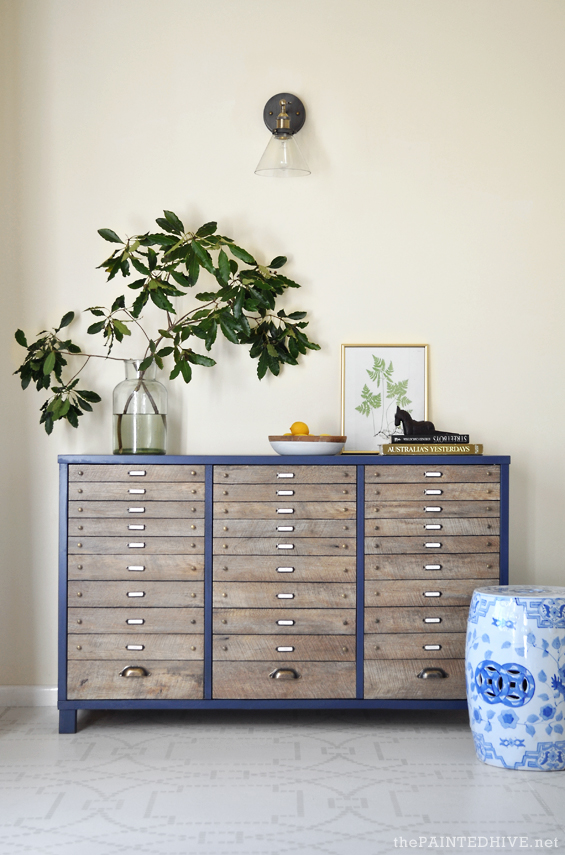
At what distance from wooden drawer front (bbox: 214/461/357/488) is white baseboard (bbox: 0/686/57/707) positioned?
1251mm

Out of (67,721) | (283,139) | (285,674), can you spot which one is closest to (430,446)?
(285,674)

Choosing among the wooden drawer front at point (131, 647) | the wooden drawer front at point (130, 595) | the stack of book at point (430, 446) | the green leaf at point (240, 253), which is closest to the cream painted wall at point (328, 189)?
the green leaf at point (240, 253)

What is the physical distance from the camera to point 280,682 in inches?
114

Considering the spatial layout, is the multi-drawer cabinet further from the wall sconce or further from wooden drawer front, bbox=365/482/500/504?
the wall sconce

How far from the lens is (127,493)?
2930mm

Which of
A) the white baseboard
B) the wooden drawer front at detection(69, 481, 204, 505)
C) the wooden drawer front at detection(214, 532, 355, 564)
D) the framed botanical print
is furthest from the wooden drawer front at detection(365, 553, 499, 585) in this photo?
the white baseboard

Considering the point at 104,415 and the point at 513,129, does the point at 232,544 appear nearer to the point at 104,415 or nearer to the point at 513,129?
the point at 104,415

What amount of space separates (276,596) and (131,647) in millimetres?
573

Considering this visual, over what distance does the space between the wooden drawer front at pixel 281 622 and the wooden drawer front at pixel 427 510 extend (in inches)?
16.0

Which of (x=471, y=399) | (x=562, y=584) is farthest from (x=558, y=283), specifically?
(x=562, y=584)

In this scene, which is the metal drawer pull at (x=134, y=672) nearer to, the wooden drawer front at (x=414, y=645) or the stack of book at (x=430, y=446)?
the wooden drawer front at (x=414, y=645)

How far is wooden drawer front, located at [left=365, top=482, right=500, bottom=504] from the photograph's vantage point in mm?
2930

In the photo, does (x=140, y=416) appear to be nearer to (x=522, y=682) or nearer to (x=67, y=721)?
(x=67, y=721)

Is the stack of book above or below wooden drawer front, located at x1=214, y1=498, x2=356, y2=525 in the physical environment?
above
